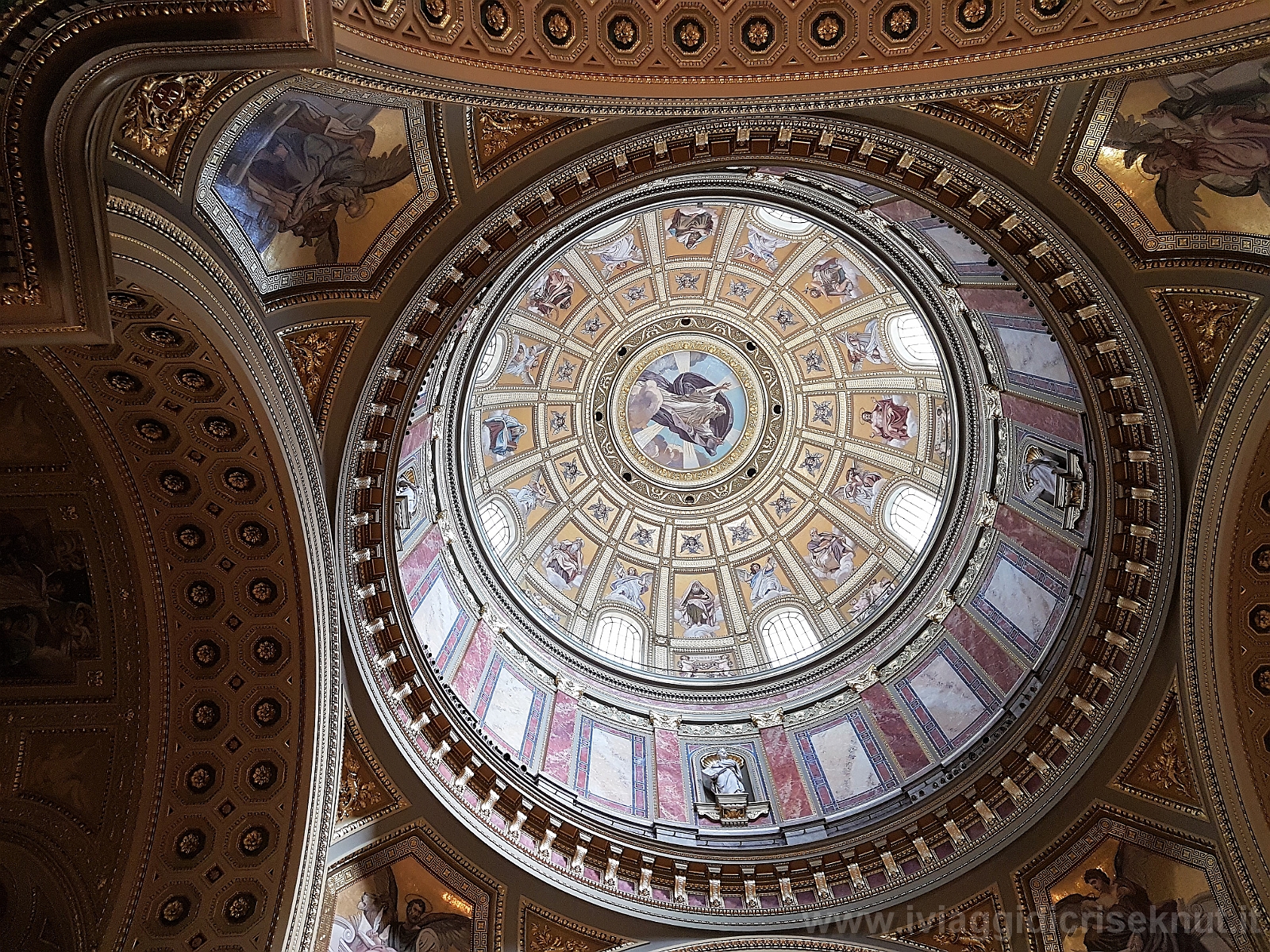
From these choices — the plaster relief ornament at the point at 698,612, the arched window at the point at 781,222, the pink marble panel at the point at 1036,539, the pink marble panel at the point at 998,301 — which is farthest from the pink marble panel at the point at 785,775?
the arched window at the point at 781,222

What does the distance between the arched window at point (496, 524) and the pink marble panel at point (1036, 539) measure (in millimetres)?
13710

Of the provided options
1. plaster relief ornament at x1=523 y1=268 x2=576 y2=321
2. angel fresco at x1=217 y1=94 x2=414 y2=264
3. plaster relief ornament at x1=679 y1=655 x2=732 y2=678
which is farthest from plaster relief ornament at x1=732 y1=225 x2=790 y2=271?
angel fresco at x1=217 y1=94 x2=414 y2=264

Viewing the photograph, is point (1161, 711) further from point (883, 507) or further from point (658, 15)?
point (658, 15)

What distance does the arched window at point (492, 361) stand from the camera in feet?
78.3

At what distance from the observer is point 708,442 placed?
29875 millimetres

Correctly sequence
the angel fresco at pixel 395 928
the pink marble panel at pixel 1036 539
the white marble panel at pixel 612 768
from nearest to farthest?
1. the angel fresco at pixel 395 928
2. the pink marble panel at pixel 1036 539
3. the white marble panel at pixel 612 768

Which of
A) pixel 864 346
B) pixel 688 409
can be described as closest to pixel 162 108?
pixel 864 346

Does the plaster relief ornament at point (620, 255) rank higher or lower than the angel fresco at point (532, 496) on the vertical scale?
higher

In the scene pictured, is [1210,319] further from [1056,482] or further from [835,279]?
[835,279]

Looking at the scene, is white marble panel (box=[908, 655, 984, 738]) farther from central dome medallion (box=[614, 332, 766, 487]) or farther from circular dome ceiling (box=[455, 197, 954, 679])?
central dome medallion (box=[614, 332, 766, 487])

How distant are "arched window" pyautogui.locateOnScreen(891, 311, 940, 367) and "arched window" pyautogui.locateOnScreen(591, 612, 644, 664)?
12152 mm

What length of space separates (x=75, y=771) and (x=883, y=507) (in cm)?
2179

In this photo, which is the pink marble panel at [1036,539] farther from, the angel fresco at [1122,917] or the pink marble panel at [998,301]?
the angel fresco at [1122,917]

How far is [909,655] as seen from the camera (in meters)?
21.5
